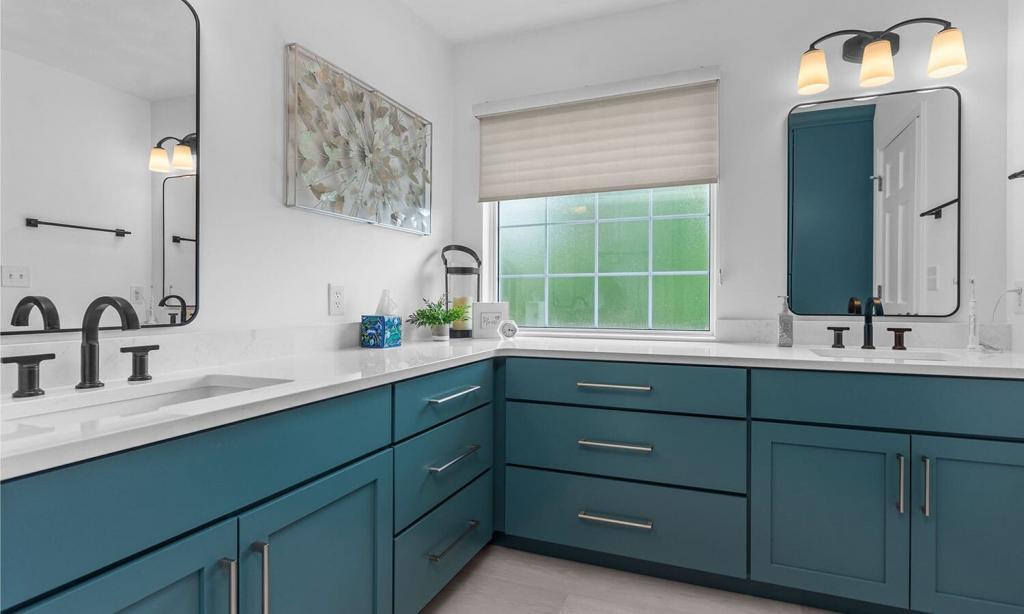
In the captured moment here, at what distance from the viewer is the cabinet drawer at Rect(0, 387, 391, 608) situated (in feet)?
2.28

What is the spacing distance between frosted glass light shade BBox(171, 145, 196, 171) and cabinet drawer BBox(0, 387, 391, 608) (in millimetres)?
844

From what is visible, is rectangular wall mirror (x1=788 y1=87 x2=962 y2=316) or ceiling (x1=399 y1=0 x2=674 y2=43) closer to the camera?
rectangular wall mirror (x1=788 y1=87 x2=962 y2=316)

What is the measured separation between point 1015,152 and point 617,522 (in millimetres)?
Answer: 2096

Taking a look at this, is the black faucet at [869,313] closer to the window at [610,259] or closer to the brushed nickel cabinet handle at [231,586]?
the window at [610,259]

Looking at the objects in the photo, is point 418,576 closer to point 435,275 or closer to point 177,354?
point 177,354

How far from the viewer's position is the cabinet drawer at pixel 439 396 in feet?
4.95

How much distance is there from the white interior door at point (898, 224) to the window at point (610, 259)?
702 mm

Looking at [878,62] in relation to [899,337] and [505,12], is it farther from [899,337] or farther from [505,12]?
[505,12]

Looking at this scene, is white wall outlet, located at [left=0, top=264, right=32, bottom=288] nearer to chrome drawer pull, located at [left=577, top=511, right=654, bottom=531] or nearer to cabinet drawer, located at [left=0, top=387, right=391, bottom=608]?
cabinet drawer, located at [left=0, top=387, right=391, bottom=608]

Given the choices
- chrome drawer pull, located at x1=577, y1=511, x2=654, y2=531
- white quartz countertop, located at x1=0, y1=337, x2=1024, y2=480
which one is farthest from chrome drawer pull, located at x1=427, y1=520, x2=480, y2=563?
white quartz countertop, located at x1=0, y1=337, x2=1024, y2=480

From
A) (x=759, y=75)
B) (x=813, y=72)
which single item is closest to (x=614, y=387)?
(x=813, y=72)

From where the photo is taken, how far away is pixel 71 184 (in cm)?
121

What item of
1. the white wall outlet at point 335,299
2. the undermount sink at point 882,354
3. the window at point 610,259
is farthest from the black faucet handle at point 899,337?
the white wall outlet at point 335,299

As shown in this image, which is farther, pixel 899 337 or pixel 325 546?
pixel 899 337
